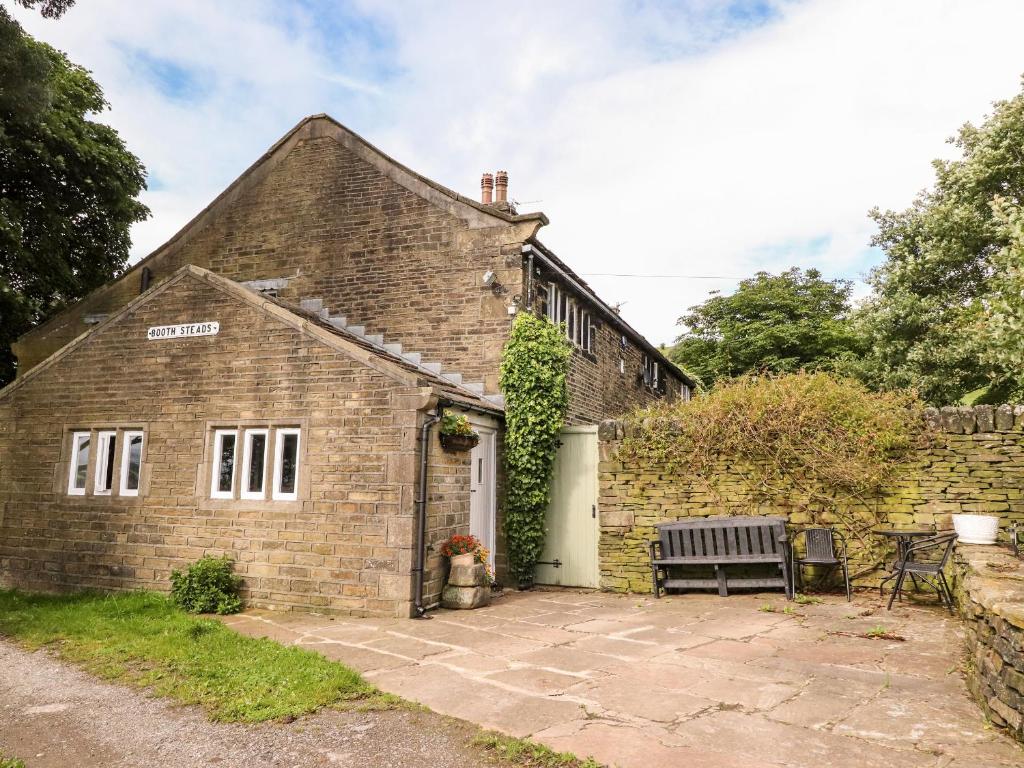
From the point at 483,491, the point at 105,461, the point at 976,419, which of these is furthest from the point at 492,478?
the point at 976,419

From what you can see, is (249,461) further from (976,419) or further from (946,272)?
(946,272)

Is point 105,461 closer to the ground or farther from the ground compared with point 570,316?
closer to the ground

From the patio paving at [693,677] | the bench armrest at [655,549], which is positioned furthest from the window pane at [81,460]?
the bench armrest at [655,549]

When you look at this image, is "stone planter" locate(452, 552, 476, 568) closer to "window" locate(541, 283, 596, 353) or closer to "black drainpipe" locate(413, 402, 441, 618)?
"black drainpipe" locate(413, 402, 441, 618)

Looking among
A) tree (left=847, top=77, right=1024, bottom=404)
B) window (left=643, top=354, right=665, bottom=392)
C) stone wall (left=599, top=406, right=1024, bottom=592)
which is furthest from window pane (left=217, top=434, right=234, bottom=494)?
tree (left=847, top=77, right=1024, bottom=404)

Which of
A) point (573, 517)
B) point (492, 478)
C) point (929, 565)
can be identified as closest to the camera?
point (929, 565)

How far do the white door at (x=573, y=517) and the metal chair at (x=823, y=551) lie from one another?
312 cm

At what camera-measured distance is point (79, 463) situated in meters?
10.8

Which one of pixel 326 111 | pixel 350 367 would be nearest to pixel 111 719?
pixel 350 367

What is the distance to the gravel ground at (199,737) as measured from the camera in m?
4.16

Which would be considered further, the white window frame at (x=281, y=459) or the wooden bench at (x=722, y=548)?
the wooden bench at (x=722, y=548)

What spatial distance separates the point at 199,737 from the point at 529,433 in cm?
693

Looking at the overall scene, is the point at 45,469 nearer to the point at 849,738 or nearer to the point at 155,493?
the point at 155,493

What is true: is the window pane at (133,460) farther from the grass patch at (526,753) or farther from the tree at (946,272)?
the tree at (946,272)
